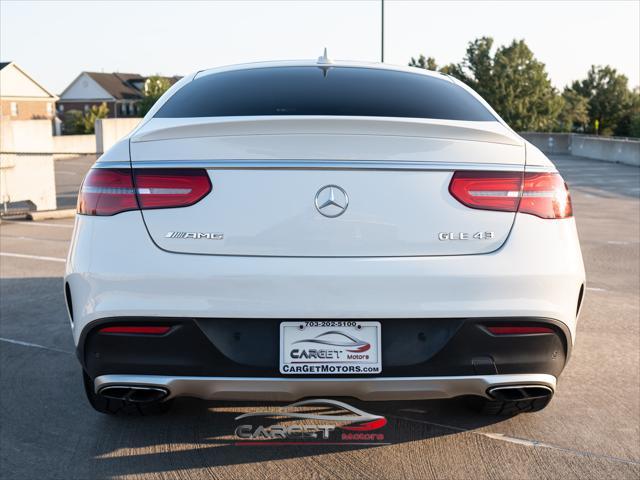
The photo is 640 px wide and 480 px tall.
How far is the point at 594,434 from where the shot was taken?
3.80 meters

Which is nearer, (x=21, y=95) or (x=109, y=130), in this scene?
(x=109, y=130)

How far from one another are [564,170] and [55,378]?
27880 mm

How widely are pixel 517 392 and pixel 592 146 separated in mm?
37853

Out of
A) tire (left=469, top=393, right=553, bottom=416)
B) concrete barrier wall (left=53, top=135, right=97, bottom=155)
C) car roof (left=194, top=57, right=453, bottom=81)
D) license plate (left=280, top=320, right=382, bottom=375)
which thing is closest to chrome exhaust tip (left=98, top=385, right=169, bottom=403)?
license plate (left=280, top=320, right=382, bottom=375)

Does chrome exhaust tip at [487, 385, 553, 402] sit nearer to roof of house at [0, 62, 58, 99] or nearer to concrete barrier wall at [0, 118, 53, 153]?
concrete barrier wall at [0, 118, 53, 153]

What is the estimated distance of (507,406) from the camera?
3799mm

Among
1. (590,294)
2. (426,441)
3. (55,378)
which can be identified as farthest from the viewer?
(590,294)

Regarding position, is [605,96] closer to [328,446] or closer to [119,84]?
[119,84]

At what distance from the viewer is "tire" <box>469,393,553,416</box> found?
12.2 ft

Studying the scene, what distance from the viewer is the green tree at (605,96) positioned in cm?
12962

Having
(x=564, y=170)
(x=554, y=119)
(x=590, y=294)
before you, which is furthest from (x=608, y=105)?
(x=590, y=294)

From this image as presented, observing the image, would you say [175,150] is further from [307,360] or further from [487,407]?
[487,407]

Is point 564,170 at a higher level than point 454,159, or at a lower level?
lower

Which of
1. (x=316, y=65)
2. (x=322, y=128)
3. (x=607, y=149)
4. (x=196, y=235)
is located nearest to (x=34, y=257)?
(x=316, y=65)
